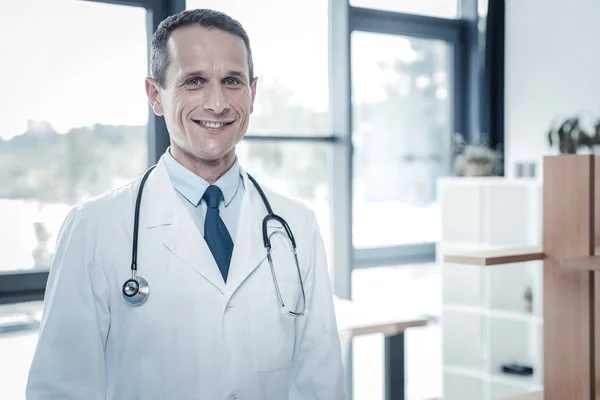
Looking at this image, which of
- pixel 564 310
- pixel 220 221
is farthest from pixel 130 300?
pixel 564 310

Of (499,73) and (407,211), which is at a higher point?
(499,73)

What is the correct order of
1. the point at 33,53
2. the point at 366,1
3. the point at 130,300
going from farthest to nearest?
the point at 366,1
the point at 33,53
the point at 130,300

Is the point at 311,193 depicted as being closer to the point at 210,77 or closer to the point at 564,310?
the point at 564,310

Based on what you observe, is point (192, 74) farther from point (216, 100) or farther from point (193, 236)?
point (193, 236)

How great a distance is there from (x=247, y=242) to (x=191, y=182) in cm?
18

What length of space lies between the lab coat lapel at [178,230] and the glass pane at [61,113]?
5.55 ft

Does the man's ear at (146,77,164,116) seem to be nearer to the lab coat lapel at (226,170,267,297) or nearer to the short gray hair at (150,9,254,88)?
the short gray hair at (150,9,254,88)

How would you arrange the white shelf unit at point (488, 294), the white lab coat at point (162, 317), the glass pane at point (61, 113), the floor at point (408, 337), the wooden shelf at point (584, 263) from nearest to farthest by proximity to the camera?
1. the white lab coat at point (162, 317)
2. the wooden shelf at point (584, 263)
3. the glass pane at point (61, 113)
4. the white shelf unit at point (488, 294)
5. the floor at point (408, 337)

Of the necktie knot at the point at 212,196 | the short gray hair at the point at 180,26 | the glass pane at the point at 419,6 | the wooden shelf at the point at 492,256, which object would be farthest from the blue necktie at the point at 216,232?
the glass pane at the point at 419,6

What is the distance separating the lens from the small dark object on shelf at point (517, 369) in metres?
3.83

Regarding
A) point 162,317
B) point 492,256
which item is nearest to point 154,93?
point 162,317

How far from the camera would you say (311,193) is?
12.8ft

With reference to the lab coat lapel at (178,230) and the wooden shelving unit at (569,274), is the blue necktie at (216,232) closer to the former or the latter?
the lab coat lapel at (178,230)

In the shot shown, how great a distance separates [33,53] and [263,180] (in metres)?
1.27
